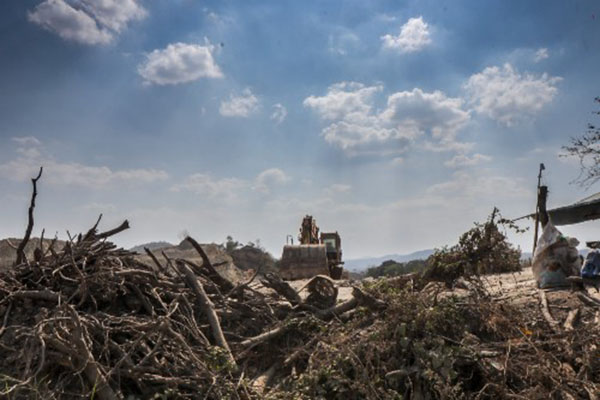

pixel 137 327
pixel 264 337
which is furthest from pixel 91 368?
pixel 264 337

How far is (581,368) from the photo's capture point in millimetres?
3756

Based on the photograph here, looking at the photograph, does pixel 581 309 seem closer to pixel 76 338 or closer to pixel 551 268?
pixel 551 268

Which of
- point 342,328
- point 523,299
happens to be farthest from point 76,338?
point 523,299

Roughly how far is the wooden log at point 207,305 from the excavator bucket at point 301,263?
927 cm

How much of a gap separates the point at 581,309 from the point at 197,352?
406 cm

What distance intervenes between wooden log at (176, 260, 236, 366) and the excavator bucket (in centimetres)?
927

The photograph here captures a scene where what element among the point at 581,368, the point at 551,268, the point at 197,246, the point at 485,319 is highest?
the point at 197,246

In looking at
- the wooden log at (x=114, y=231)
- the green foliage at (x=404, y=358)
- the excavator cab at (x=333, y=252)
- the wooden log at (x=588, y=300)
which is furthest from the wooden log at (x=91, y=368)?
the excavator cab at (x=333, y=252)

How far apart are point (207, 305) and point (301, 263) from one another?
984cm

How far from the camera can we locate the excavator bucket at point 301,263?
1464 centimetres

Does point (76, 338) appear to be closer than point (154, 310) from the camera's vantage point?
Yes

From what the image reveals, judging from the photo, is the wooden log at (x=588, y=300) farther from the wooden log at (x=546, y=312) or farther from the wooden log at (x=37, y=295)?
the wooden log at (x=37, y=295)

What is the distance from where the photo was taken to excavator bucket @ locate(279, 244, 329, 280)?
1464 centimetres

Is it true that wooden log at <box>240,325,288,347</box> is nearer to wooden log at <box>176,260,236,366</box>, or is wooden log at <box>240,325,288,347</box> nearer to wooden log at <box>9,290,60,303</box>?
wooden log at <box>176,260,236,366</box>
